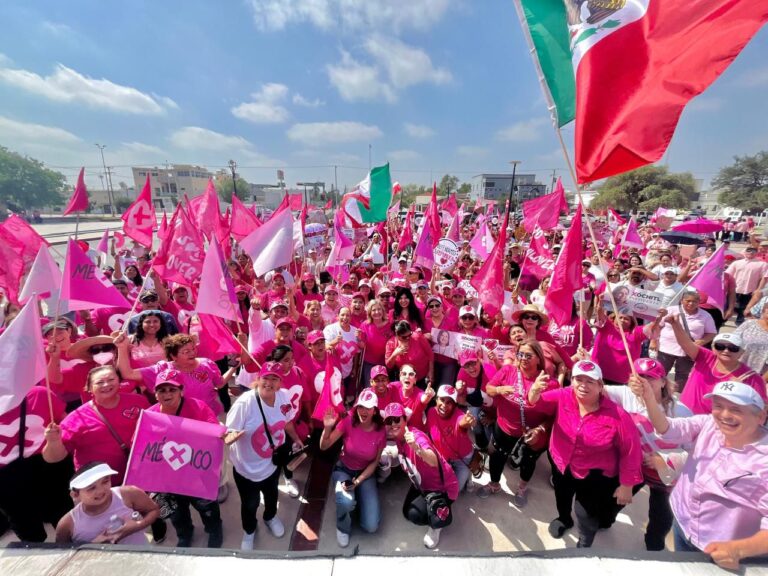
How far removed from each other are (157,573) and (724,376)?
4.28 meters

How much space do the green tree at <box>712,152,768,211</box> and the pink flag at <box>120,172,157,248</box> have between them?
70.3 m

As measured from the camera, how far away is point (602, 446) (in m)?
2.55

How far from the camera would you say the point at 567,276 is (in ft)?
12.7

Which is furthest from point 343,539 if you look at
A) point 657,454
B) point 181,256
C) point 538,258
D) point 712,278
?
point 538,258

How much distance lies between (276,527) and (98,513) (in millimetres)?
1534

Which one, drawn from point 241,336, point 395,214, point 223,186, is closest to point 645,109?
point 241,336

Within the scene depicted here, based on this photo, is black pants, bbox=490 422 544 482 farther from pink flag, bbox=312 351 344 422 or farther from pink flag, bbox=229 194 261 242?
pink flag, bbox=229 194 261 242

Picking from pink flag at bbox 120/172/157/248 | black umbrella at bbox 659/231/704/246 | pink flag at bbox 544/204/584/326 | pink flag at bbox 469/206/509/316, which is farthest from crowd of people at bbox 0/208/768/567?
black umbrella at bbox 659/231/704/246

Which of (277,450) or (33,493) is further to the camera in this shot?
(277,450)

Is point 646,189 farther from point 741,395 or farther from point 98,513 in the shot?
point 98,513

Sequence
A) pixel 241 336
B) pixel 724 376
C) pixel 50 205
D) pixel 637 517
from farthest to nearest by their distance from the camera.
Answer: pixel 50 205 < pixel 241 336 < pixel 637 517 < pixel 724 376

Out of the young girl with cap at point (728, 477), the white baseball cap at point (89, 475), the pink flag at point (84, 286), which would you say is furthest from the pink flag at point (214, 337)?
the young girl with cap at point (728, 477)

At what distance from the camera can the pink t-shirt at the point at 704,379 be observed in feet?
9.84

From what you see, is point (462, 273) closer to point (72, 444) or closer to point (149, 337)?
point (149, 337)
